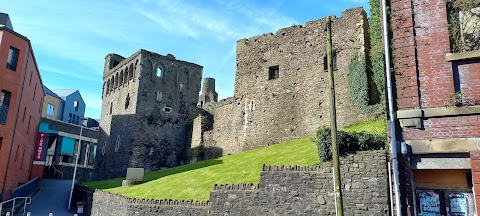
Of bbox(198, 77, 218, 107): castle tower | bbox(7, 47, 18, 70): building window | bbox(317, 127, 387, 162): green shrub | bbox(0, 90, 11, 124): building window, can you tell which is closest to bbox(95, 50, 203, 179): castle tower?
bbox(198, 77, 218, 107): castle tower

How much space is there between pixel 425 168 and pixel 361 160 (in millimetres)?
2140

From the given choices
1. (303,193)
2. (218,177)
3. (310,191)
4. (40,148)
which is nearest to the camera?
(310,191)

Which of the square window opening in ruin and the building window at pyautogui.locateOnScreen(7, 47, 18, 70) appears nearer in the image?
the building window at pyautogui.locateOnScreen(7, 47, 18, 70)

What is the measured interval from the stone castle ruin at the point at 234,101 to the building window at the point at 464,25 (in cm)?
1091

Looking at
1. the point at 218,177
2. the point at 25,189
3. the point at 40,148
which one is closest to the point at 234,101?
the point at 218,177

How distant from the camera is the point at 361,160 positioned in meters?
12.2

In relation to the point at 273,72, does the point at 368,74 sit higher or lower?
lower

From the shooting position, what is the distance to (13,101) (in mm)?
25109

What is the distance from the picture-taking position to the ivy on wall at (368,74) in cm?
1986

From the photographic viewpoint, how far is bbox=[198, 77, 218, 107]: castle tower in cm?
5547

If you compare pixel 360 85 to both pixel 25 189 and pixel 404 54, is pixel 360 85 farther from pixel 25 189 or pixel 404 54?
pixel 25 189

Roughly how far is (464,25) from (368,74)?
10778 millimetres

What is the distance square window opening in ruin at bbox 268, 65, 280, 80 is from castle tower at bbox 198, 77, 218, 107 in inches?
1077

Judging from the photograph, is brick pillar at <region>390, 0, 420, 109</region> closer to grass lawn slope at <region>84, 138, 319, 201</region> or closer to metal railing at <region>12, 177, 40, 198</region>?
grass lawn slope at <region>84, 138, 319, 201</region>
